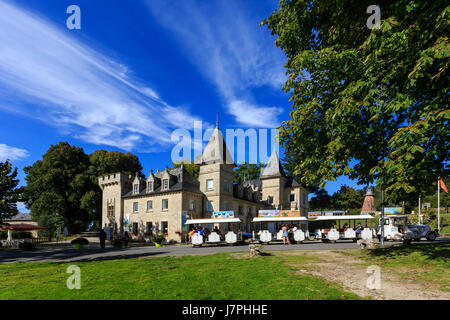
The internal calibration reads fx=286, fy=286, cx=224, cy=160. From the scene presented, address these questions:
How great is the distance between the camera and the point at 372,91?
26.5 ft

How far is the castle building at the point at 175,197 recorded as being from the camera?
32.3 meters

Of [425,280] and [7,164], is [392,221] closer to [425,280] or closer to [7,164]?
[425,280]

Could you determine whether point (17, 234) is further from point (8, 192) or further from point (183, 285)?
point (183, 285)

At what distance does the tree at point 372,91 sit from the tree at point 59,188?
1549 inches

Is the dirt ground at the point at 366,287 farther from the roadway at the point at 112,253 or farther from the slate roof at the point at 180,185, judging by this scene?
the slate roof at the point at 180,185

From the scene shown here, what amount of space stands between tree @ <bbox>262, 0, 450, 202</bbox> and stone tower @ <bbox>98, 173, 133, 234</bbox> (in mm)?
30302

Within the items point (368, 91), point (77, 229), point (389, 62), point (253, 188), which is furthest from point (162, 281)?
point (77, 229)

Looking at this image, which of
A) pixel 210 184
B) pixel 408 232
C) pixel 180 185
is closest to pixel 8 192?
pixel 180 185

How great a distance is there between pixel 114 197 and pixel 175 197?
10594 millimetres

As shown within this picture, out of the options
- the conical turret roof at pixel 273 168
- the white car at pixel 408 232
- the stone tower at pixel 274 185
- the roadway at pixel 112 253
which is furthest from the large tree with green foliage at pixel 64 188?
the white car at pixel 408 232

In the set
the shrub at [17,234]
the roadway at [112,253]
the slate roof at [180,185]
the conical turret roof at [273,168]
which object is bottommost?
the shrub at [17,234]

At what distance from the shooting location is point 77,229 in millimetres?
44375

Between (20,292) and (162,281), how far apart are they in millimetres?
3313
